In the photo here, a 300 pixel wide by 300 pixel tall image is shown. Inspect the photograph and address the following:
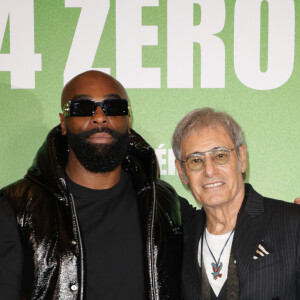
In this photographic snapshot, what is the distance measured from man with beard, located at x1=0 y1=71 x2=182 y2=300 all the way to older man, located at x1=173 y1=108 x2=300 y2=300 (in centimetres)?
19

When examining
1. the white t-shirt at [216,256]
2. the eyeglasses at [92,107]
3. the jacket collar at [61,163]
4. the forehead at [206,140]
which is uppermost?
the eyeglasses at [92,107]

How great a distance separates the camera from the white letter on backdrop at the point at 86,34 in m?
2.66

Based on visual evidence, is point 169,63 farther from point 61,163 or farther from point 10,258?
point 10,258

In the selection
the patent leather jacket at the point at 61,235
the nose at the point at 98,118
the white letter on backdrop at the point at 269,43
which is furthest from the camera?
the white letter on backdrop at the point at 269,43

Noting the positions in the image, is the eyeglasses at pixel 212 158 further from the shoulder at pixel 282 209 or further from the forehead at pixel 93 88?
the forehead at pixel 93 88

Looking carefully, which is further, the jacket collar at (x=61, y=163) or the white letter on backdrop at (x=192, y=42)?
the white letter on backdrop at (x=192, y=42)

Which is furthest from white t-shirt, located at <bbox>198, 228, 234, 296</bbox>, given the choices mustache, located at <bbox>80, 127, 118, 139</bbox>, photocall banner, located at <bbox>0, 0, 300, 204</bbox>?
photocall banner, located at <bbox>0, 0, 300, 204</bbox>

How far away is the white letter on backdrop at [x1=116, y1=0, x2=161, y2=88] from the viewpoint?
266cm

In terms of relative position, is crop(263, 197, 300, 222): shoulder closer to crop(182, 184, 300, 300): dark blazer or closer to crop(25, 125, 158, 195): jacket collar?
crop(182, 184, 300, 300): dark blazer

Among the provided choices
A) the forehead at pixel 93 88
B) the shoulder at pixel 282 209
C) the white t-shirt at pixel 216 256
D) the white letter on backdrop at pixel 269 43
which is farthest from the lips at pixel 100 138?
the white letter on backdrop at pixel 269 43

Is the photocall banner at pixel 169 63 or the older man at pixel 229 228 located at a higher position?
the photocall banner at pixel 169 63

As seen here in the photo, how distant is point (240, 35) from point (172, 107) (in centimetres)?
67

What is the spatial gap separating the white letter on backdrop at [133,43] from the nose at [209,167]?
1.06 m

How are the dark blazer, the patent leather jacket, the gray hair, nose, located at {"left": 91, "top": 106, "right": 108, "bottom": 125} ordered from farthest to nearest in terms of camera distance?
nose, located at {"left": 91, "top": 106, "right": 108, "bottom": 125} → the gray hair → the patent leather jacket → the dark blazer
